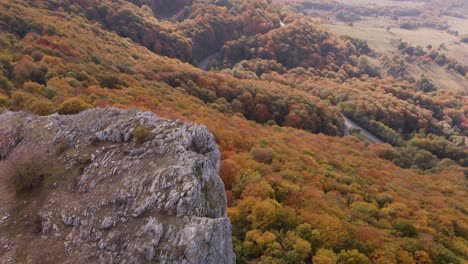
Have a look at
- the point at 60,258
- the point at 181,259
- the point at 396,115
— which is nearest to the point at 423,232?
the point at 181,259

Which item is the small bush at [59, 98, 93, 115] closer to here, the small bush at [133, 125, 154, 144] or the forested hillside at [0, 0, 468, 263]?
the forested hillside at [0, 0, 468, 263]

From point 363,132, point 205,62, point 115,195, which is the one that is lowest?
point 205,62

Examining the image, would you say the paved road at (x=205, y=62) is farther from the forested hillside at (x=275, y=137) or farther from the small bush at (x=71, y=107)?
the small bush at (x=71, y=107)

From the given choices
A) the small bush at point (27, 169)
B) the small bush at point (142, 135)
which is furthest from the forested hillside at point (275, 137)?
the small bush at point (142, 135)

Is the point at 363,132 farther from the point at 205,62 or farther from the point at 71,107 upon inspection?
the point at 71,107

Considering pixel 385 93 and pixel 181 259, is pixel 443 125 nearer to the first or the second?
pixel 385 93

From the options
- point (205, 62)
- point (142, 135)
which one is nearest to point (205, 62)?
point (205, 62)
